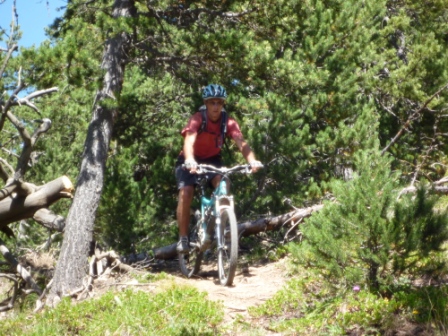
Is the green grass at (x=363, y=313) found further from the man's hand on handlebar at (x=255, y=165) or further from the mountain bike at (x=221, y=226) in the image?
the man's hand on handlebar at (x=255, y=165)

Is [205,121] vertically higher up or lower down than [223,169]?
higher up

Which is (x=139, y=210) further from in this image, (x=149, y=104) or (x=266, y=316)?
(x=266, y=316)

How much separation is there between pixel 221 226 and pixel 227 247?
0.84 feet

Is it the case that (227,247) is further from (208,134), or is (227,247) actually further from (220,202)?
(208,134)

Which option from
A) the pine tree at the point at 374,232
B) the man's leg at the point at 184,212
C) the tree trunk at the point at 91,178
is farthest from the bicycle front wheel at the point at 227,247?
the tree trunk at the point at 91,178

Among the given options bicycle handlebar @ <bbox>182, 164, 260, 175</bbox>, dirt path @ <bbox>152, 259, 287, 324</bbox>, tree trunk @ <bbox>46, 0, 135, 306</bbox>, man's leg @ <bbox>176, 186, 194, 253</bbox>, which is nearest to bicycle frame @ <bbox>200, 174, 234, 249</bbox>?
bicycle handlebar @ <bbox>182, 164, 260, 175</bbox>

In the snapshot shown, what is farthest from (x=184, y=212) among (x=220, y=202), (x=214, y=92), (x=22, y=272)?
(x=22, y=272)

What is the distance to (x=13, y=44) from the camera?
6543mm

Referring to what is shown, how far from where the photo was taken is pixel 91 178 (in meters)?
7.37

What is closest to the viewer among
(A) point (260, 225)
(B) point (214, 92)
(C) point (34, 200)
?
(B) point (214, 92)

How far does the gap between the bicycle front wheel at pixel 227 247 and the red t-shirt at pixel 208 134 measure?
94 cm

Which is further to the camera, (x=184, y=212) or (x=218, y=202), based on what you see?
(x=184, y=212)

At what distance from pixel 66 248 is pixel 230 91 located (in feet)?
10.0

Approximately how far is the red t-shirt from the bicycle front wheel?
3.08 feet
